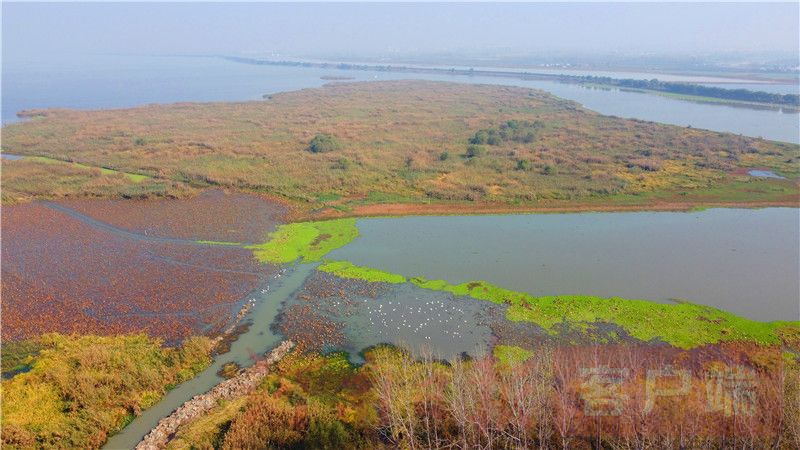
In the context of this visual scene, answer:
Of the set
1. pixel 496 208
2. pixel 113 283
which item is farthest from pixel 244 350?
pixel 496 208

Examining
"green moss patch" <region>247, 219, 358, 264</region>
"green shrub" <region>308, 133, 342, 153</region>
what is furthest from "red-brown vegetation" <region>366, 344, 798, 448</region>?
"green shrub" <region>308, 133, 342, 153</region>

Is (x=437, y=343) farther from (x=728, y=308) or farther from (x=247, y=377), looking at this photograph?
(x=728, y=308)

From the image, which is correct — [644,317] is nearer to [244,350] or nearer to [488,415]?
[488,415]

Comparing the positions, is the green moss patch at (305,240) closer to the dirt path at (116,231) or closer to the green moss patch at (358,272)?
the green moss patch at (358,272)

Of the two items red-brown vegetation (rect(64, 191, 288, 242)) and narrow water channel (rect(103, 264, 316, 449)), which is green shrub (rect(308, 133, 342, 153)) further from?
narrow water channel (rect(103, 264, 316, 449))

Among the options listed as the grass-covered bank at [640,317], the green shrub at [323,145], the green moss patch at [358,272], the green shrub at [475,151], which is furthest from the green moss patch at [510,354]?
the green shrub at [323,145]

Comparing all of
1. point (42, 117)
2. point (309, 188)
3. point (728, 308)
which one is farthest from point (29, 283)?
point (42, 117)
